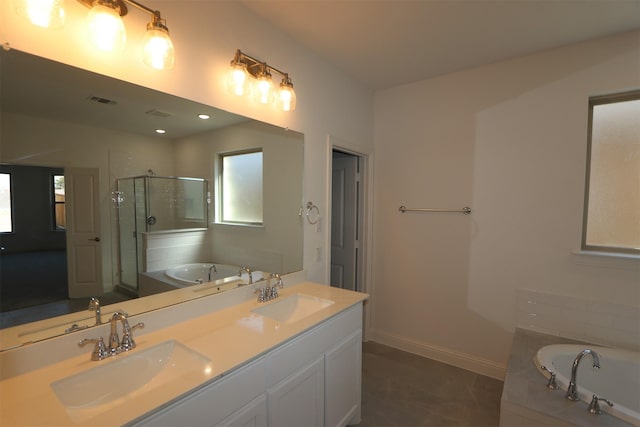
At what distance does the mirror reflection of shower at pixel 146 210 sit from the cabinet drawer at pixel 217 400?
24.3 inches

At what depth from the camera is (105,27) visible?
111 centimetres

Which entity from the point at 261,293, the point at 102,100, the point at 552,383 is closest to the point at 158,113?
the point at 102,100

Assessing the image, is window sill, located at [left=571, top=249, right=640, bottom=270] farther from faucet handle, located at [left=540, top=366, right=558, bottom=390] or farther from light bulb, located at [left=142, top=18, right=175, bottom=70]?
light bulb, located at [left=142, top=18, right=175, bottom=70]

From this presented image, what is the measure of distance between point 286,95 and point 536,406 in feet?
7.32

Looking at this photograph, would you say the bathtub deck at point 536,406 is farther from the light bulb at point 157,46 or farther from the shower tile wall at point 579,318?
the light bulb at point 157,46

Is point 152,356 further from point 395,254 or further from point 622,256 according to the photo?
point 622,256

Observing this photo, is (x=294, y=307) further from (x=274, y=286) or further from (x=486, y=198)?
(x=486, y=198)

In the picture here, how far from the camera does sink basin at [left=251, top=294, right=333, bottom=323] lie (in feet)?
5.91

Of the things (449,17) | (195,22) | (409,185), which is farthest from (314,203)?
(449,17)

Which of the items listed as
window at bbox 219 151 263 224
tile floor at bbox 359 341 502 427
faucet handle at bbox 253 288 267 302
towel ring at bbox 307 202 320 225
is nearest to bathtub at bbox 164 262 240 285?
faucet handle at bbox 253 288 267 302

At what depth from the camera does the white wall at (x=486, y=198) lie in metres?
2.16

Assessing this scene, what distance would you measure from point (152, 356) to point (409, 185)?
245 centimetres

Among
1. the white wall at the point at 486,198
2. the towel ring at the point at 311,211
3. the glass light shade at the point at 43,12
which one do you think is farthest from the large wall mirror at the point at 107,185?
the white wall at the point at 486,198

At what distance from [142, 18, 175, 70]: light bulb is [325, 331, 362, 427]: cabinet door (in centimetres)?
162
